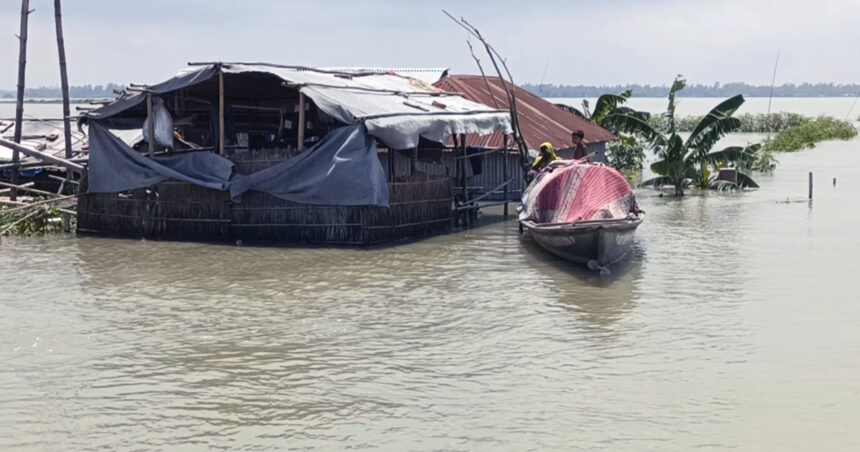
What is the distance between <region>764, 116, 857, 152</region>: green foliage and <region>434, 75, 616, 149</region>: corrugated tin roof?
1615 cm

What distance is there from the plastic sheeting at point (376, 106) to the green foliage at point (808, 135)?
24.1 m

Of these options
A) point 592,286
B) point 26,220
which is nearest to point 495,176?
point 26,220

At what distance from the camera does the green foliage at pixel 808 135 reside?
44.9 m

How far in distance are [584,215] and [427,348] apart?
5188mm

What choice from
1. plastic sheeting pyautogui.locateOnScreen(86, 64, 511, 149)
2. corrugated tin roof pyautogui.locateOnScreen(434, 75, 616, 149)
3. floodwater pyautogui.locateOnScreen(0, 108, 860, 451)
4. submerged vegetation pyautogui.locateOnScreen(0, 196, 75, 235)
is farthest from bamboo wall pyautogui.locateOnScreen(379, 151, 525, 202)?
submerged vegetation pyautogui.locateOnScreen(0, 196, 75, 235)

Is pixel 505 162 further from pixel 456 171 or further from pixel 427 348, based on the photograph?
pixel 427 348

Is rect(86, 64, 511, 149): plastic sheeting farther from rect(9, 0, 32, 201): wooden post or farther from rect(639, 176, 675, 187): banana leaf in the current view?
rect(639, 176, 675, 187): banana leaf

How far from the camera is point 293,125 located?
19969 mm

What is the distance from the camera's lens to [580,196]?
14.7 meters

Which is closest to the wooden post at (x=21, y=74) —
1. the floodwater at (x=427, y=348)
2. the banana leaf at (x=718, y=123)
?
the floodwater at (x=427, y=348)

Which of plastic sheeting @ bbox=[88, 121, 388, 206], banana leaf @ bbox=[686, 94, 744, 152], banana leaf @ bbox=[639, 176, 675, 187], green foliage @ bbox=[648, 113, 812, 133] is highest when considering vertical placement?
green foliage @ bbox=[648, 113, 812, 133]

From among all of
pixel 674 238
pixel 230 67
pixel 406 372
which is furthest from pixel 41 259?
pixel 674 238

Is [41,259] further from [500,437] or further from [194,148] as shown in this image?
[500,437]

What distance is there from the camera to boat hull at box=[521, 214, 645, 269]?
43.5 feet
